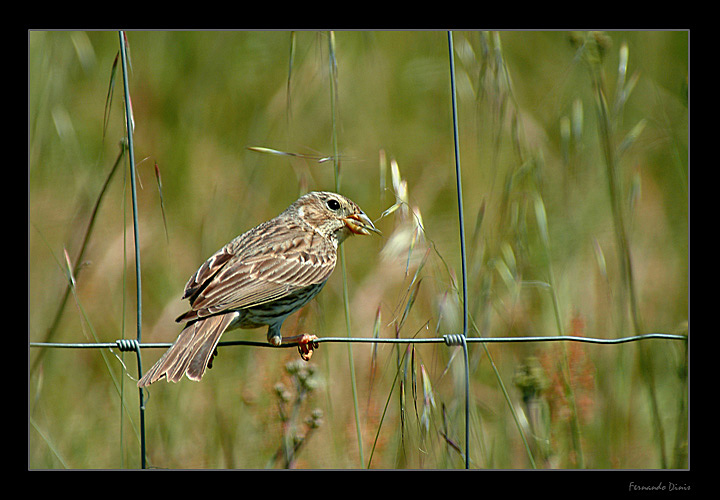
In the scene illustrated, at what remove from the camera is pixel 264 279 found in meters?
4.55

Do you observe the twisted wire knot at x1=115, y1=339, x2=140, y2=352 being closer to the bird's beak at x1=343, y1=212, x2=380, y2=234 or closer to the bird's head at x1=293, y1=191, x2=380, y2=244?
the bird's head at x1=293, y1=191, x2=380, y2=244

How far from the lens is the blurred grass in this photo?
429 centimetres

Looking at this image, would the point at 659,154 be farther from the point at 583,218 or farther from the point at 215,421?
the point at 215,421

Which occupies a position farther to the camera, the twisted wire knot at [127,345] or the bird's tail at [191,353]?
the bird's tail at [191,353]

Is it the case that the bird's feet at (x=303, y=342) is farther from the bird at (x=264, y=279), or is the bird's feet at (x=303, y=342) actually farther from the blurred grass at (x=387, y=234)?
the blurred grass at (x=387, y=234)

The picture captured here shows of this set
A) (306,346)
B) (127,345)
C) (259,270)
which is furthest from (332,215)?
(127,345)

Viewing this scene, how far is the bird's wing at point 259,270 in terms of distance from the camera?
4328mm

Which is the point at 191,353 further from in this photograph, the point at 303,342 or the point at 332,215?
the point at 332,215

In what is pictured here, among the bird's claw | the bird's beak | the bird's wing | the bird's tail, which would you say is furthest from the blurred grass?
the bird's tail

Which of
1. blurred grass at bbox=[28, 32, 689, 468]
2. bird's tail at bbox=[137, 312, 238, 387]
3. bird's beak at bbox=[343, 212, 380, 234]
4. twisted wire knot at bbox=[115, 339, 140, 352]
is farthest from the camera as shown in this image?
bird's beak at bbox=[343, 212, 380, 234]

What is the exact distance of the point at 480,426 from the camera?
4484 millimetres

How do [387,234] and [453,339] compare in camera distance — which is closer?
[453,339]

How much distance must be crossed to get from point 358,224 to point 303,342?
98 cm

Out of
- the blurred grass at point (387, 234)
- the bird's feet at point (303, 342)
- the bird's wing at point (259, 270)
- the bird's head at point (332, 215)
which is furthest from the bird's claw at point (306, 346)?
the bird's head at point (332, 215)
